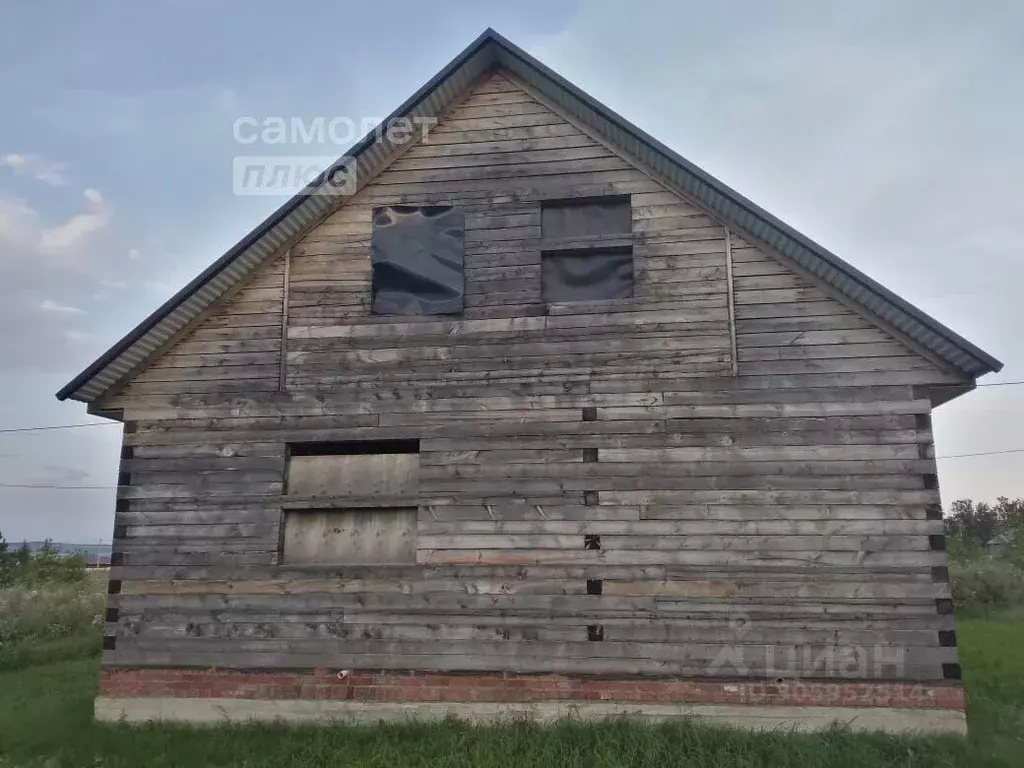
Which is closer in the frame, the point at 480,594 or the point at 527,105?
the point at 480,594

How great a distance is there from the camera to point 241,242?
8.91 meters

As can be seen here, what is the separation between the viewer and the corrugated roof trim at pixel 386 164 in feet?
26.4

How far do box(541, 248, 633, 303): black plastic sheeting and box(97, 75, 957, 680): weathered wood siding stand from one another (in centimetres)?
23

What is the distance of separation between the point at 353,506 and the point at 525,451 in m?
2.18

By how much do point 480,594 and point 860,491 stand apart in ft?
14.4

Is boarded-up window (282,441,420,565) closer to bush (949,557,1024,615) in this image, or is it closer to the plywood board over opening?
the plywood board over opening

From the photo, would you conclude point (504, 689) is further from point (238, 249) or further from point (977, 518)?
point (977, 518)

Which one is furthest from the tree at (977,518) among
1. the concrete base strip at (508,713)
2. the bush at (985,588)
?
the concrete base strip at (508,713)

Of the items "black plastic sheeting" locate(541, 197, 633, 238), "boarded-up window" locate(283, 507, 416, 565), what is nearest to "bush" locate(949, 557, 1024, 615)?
"black plastic sheeting" locate(541, 197, 633, 238)

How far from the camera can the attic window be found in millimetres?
8867

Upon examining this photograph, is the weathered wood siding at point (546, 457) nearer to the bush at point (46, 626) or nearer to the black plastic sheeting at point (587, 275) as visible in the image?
the black plastic sheeting at point (587, 275)

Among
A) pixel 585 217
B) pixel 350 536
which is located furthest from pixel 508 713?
pixel 585 217

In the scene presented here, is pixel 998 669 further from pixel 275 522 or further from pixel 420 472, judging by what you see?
pixel 275 522

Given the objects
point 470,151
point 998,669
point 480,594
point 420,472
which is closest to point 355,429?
point 420,472
